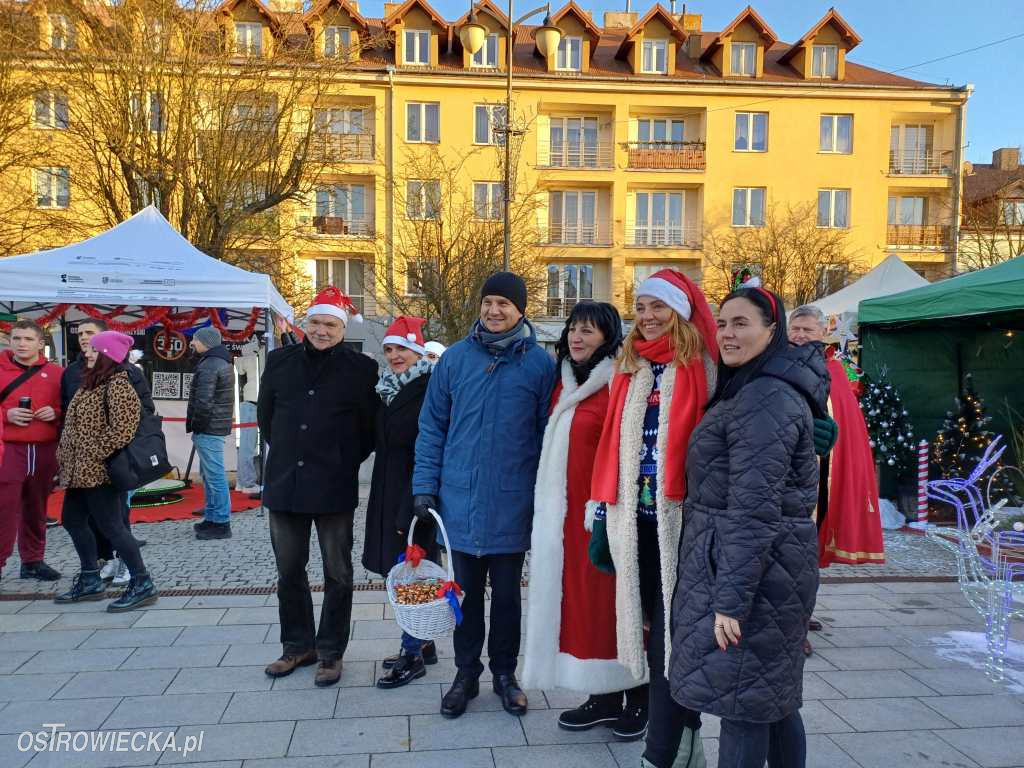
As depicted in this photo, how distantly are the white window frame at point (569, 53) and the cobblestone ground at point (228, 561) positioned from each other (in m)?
24.7

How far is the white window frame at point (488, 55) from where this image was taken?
26906 millimetres

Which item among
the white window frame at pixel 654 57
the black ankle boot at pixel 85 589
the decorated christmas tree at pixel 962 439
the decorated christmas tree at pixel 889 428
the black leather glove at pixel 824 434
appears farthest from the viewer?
the white window frame at pixel 654 57

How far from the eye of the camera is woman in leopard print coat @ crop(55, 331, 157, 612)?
14.5 ft

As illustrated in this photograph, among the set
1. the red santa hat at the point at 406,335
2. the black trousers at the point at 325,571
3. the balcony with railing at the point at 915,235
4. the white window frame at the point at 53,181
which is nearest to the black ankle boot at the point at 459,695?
the black trousers at the point at 325,571

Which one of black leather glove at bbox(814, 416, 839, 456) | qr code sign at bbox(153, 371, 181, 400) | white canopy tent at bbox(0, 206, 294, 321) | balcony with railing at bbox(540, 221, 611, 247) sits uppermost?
balcony with railing at bbox(540, 221, 611, 247)

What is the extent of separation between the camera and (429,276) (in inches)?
Answer: 585

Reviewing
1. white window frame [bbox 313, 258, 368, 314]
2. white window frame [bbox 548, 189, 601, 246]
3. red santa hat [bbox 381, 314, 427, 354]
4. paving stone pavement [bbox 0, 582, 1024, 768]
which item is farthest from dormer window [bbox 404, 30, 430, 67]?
paving stone pavement [bbox 0, 582, 1024, 768]

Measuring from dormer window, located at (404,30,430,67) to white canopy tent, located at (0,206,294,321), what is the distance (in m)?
21.6

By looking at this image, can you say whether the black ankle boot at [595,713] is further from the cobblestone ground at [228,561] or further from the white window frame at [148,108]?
the white window frame at [148,108]

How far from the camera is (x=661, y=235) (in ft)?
91.7

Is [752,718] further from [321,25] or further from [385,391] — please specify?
[321,25]

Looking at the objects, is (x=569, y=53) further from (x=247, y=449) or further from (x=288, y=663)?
(x=288, y=663)

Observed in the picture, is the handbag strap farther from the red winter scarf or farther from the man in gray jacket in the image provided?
the red winter scarf

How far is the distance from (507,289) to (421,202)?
46.6ft
